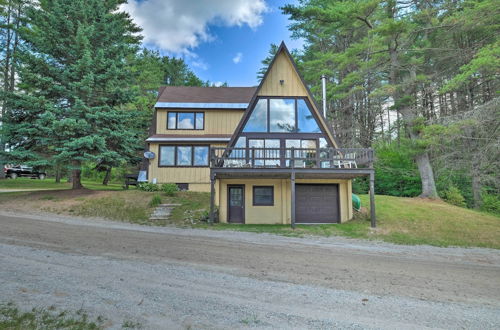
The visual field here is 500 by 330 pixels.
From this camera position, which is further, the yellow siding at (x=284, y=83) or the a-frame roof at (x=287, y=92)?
the yellow siding at (x=284, y=83)

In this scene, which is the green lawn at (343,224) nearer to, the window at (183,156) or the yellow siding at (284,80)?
the window at (183,156)

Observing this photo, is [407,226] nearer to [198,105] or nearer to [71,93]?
[198,105]

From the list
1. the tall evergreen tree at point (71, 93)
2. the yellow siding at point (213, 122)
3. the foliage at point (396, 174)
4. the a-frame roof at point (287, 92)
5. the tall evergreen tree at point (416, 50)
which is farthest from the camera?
the foliage at point (396, 174)

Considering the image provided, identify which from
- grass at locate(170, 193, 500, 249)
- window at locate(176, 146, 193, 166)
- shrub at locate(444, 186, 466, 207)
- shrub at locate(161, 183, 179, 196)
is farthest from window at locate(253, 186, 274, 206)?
shrub at locate(444, 186, 466, 207)

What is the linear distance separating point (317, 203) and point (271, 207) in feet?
7.60

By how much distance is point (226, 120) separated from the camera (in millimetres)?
17312

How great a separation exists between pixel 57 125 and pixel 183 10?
12.0 meters

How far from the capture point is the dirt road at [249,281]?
364 cm

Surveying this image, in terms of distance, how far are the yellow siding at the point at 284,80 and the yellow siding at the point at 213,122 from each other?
13.5 ft

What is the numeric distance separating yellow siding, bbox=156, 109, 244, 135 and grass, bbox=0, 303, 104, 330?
1396 centimetres

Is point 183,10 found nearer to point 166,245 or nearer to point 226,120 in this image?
point 226,120

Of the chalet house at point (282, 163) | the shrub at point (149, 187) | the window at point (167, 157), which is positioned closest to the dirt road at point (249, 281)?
the chalet house at point (282, 163)

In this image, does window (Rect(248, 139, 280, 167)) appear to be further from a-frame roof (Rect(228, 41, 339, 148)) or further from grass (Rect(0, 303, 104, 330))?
grass (Rect(0, 303, 104, 330))

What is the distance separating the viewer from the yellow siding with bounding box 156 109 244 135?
666 inches
